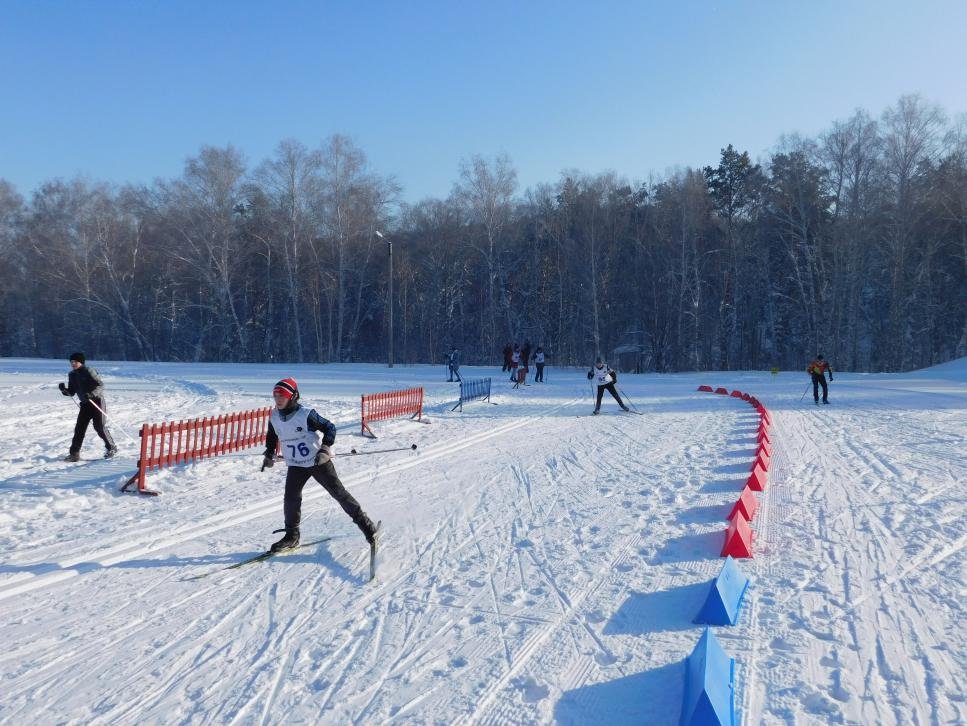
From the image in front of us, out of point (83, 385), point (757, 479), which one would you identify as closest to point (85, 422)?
point (83, 385)

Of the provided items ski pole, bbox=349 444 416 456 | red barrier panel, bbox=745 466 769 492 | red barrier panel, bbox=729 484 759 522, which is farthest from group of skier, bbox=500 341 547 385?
red barrier panel, bbox=729 484 759 522

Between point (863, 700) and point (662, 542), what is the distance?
9.48 feet

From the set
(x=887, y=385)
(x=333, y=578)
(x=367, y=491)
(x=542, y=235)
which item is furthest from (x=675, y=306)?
(x=333, y=578)

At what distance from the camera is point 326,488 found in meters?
5.89

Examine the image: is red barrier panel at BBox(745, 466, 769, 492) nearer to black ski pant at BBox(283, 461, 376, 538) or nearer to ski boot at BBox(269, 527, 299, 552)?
black ski pant at BBox(283, 461, 376, 538)

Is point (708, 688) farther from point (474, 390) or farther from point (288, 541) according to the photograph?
point (474, 390)

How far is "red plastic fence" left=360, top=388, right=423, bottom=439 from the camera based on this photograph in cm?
1323

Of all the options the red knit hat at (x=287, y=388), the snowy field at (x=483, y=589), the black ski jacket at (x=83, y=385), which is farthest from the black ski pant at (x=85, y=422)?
the red knit hat at (x=287, y=388)

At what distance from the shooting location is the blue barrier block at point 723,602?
4.52 metres

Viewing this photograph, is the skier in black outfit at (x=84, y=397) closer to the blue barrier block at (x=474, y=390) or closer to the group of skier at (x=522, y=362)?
the blue barrier block at (x=474, y=390)

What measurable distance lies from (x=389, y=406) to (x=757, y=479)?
28.1ft

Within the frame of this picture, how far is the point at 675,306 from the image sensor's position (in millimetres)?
41406

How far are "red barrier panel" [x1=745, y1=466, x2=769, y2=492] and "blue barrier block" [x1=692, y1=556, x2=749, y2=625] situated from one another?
11.3ft

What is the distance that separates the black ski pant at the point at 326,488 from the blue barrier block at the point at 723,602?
3.03 meters
